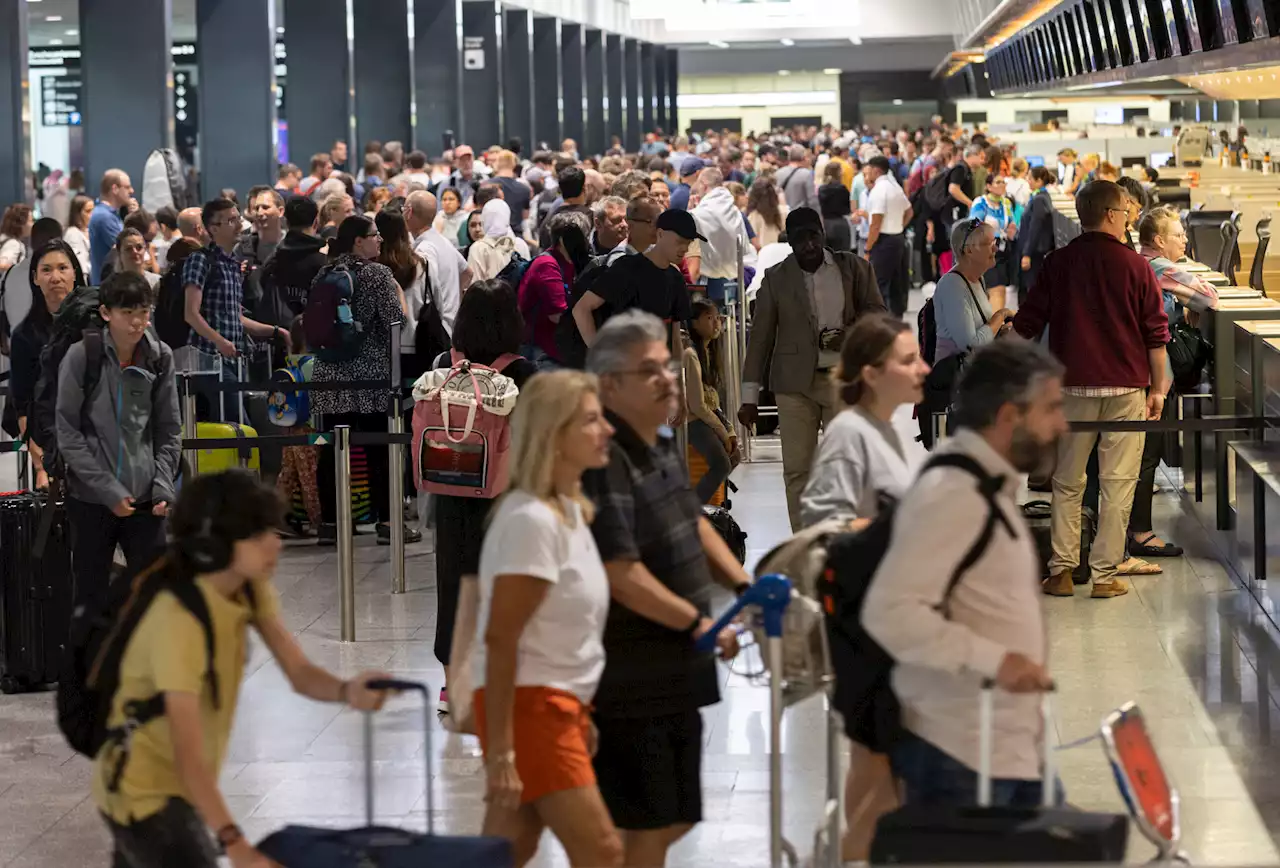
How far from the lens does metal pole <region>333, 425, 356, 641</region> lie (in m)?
8.34

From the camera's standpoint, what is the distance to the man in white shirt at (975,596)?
3.74m

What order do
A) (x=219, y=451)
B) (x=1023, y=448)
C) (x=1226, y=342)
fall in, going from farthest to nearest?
(x=219, y=451) < (x=1226, y=342) < (x=1023, y=448)

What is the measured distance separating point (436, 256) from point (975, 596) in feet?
24.0

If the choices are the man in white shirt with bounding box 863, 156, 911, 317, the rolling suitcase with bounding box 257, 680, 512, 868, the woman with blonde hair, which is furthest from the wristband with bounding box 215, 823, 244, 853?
the man in white shirt with bounding box 863, 156, 911, 317

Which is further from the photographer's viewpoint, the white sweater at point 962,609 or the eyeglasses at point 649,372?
the eyeglasses at point 649,372

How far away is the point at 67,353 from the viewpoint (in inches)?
275

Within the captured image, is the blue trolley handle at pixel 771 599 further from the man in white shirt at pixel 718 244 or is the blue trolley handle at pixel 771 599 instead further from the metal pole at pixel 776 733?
the man in white shirt at pixel 718 244

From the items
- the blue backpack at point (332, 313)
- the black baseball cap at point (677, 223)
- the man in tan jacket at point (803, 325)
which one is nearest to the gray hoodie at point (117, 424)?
the black baseball cap at point (677, 223)

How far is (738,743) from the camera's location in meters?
6.73

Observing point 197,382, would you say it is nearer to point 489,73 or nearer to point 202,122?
point 202,122

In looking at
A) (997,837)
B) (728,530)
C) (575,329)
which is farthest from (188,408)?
(997,837)

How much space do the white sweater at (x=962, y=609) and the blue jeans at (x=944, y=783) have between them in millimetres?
25

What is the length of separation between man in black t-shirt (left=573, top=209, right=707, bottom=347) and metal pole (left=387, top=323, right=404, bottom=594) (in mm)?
1106

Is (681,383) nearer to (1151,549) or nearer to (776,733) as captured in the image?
(1151,549)
